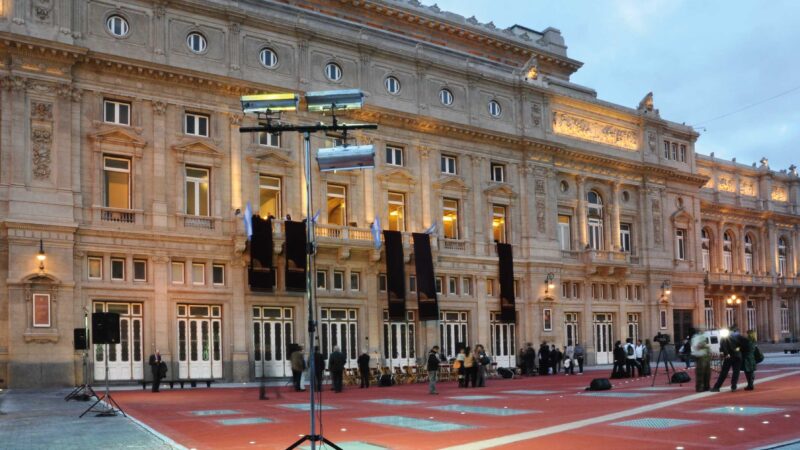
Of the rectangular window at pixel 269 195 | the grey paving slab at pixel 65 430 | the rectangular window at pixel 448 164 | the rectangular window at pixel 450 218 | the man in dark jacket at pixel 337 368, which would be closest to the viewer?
the grey paving slab at pixel 65 430

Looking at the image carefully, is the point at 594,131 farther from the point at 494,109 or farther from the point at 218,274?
the point at 218,274

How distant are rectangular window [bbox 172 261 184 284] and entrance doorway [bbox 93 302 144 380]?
193cm

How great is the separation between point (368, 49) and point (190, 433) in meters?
31.1

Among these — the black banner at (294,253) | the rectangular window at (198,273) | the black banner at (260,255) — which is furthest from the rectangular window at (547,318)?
the rectangular window at (198,273)

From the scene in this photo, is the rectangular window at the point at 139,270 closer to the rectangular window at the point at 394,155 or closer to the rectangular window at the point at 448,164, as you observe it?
the rectangular window at the point at 394,155

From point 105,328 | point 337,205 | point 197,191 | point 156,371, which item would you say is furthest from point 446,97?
point 105,328

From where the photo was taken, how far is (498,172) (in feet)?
172

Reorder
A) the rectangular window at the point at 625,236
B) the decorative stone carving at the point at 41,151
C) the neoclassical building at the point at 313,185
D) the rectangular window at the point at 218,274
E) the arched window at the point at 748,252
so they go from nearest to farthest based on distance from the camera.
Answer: the decorative stone carving at the point at 41,151 < the neoclassical building at the point at 313,185 < the rectangular window at the point at 218,274 < the rectangular window at the point at 625,236 < the arched window at the point at 748,252

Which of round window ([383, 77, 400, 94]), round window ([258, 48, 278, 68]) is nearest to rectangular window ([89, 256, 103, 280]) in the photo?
round window ([258, 48, 278, 68])

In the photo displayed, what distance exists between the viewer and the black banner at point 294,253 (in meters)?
40.8

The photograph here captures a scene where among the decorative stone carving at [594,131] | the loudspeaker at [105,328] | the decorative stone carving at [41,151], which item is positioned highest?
the decorative stone carving at [594,131]

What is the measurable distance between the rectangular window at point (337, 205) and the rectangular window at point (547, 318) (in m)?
14.5

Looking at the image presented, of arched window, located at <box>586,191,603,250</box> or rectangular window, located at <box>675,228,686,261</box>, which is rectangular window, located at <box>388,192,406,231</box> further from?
rectangular window, located at <box>675,228,686,261</box>

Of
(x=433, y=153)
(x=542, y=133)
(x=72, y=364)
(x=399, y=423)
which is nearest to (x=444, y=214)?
(x=433, y=153)
